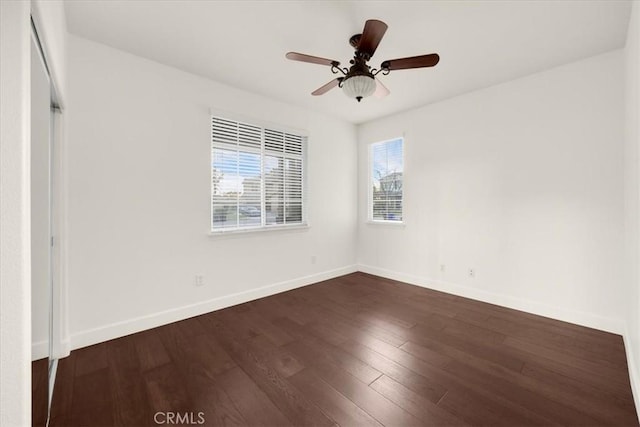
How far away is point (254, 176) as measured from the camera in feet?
12.3

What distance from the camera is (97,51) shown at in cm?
254

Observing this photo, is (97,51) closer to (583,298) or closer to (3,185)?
(3,185)

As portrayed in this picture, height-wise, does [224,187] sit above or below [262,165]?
below

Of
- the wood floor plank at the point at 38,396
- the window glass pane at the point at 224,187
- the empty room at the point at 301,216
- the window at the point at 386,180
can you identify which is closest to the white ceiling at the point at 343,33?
the empty room at the point at 301,216

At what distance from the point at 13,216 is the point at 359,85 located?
2.19 metres

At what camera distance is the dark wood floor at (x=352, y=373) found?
1693 millimetres

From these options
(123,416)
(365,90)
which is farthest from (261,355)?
(365,90)

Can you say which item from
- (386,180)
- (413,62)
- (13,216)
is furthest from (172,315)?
(386,180)

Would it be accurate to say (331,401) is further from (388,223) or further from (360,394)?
(388,223)

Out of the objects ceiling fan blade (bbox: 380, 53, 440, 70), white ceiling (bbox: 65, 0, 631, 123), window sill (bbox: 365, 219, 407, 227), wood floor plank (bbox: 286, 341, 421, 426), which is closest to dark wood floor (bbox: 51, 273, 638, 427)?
wood floor plank (bbox: 286, 341, 421, 426)

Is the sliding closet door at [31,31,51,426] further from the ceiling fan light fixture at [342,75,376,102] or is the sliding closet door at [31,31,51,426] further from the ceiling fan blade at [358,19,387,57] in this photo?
the ceiling fan light fixture at [342,75,376,102]

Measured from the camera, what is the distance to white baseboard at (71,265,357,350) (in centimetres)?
250

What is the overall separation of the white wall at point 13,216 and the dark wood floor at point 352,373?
1.10m

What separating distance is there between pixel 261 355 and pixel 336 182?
10.3 feet
